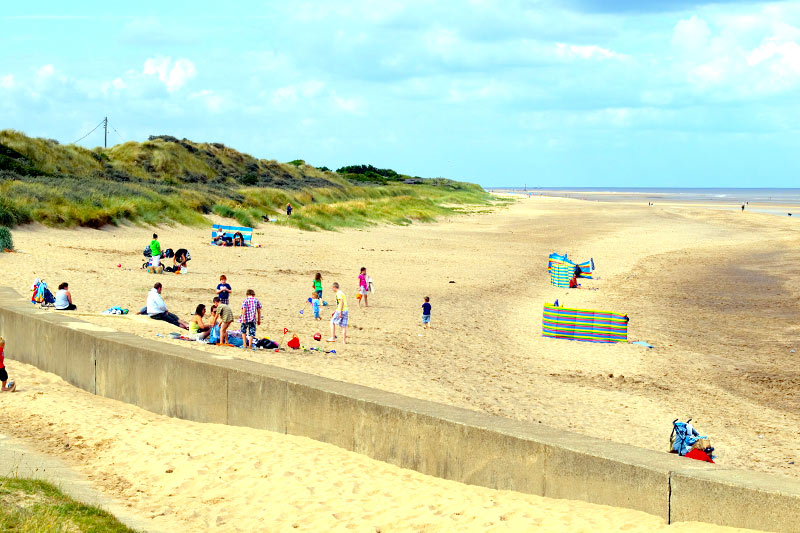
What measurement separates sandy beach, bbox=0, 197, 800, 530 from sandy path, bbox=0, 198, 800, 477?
0.06 meters

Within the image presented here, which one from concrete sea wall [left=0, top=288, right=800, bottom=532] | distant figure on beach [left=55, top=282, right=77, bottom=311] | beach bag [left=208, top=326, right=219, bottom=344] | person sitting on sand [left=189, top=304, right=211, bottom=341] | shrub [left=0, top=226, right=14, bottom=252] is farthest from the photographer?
shrub [left=0, top=226, right=14, bottom=252]

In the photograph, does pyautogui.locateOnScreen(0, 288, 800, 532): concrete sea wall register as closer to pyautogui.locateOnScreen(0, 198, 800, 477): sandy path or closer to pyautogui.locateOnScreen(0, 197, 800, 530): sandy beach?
pyautogui.locateOnScreen(0, 197, 800, 530): sandy beach

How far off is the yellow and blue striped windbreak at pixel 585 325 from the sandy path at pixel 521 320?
475mm

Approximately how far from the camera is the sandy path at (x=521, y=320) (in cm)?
1234

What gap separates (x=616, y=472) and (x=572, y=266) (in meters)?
20.5

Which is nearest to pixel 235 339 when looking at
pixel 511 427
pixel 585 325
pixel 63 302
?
pixel 63 302

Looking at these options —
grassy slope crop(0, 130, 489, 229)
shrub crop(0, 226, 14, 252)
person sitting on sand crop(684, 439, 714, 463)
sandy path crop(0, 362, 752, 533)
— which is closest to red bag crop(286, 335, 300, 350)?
sandy path crop(0, 362, 752, 533)

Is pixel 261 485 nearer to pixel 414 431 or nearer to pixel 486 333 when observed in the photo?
pixel 414 431

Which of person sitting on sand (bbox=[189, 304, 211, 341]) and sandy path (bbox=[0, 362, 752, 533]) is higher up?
person sitting on sand (bbox=[189, 304, 211, 341])

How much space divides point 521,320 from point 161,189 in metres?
30.0

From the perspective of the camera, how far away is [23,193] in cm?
3216

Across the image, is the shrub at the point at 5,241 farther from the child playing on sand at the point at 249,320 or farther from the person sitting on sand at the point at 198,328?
the child playing on sand at the point at 249,320

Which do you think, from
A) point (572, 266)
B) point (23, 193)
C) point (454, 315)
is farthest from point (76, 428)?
point (23, 193)

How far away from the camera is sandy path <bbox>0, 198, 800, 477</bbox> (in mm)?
12336
